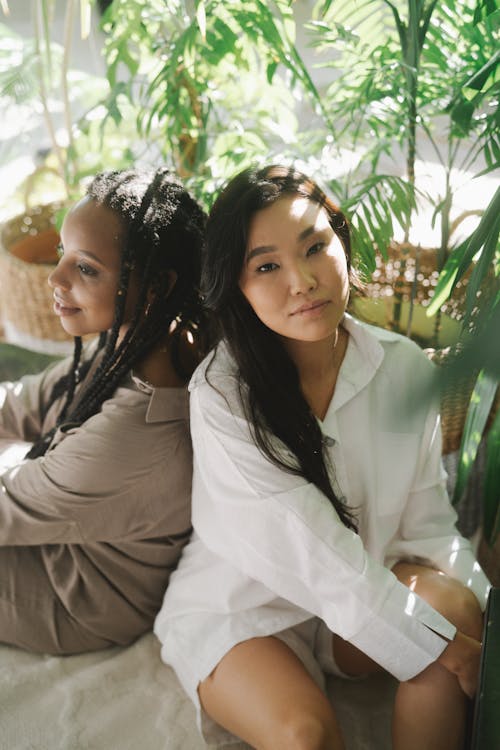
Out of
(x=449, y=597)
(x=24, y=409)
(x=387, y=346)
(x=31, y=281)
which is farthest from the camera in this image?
(x=31, y=281)

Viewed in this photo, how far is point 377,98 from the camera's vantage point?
4.96 feet

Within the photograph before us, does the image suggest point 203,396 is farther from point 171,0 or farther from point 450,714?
point 171,0

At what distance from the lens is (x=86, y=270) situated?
50.8 inches

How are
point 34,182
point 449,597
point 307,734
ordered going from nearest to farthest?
point 307,734 < point 449,597 < point 34,182

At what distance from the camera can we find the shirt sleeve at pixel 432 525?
1.33 metres

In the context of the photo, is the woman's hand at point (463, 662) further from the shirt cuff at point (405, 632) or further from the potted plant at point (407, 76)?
the potted plant at point (407, 76)

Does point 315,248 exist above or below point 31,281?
above

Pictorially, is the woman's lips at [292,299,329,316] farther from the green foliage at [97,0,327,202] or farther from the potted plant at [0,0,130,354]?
the potted plant at [0,0,130,354]

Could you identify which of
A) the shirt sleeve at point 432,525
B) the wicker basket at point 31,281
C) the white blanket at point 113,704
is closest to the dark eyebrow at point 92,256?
the shirt sleeve at point 432,525

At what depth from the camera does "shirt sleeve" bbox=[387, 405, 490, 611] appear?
4.37 ft

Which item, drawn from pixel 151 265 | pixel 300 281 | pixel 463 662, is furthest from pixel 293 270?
pixel 463 662

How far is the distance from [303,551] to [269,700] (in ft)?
0.74

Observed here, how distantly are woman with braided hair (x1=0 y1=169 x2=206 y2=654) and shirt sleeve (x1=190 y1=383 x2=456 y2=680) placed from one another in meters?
0.14

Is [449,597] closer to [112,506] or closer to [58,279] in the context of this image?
[112,506]
